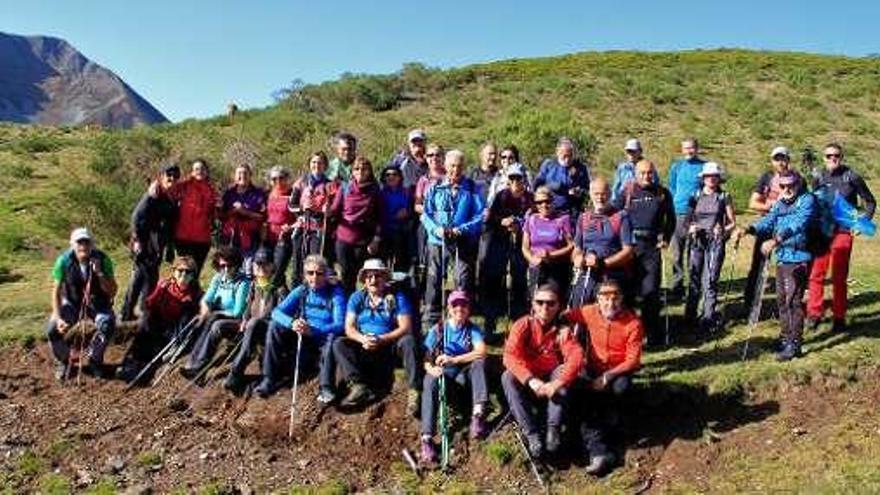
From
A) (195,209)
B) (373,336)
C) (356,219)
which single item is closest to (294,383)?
(373,336)

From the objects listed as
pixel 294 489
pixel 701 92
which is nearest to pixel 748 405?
pixel 294 489

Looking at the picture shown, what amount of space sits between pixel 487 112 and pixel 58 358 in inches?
1077

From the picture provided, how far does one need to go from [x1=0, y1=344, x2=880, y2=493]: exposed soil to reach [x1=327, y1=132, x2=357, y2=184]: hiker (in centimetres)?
255

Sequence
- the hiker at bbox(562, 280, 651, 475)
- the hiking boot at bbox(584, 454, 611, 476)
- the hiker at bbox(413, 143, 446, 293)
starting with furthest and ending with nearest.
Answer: the hiker at bbox(413, 143, 446, 293)
the hiker at bbox(562, 280, 651, 475)
the hiking boot at bbox(584, 454, 611, 476)

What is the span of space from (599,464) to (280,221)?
5.19m

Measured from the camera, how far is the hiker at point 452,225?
35.3 feet

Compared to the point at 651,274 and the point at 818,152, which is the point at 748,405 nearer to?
the point at 651,274

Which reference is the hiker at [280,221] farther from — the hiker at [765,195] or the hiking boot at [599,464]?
the hiker at [765,195]

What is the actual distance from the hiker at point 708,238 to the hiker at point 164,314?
610cm

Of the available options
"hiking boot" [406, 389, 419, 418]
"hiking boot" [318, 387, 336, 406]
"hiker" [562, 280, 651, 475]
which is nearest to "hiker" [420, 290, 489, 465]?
"hiking boot" [406, 389, 419, 418]

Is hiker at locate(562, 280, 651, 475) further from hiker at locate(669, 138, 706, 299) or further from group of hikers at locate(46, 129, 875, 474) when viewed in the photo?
hiker at locate(669, 138, 706, 299)

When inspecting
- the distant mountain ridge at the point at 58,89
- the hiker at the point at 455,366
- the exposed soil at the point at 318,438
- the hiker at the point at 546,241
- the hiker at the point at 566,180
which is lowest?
the exposed soil at the point at 318,438

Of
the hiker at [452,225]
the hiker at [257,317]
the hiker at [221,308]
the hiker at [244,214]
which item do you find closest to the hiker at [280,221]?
the hiker at [244,214]

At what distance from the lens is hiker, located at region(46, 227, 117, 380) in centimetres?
1184
